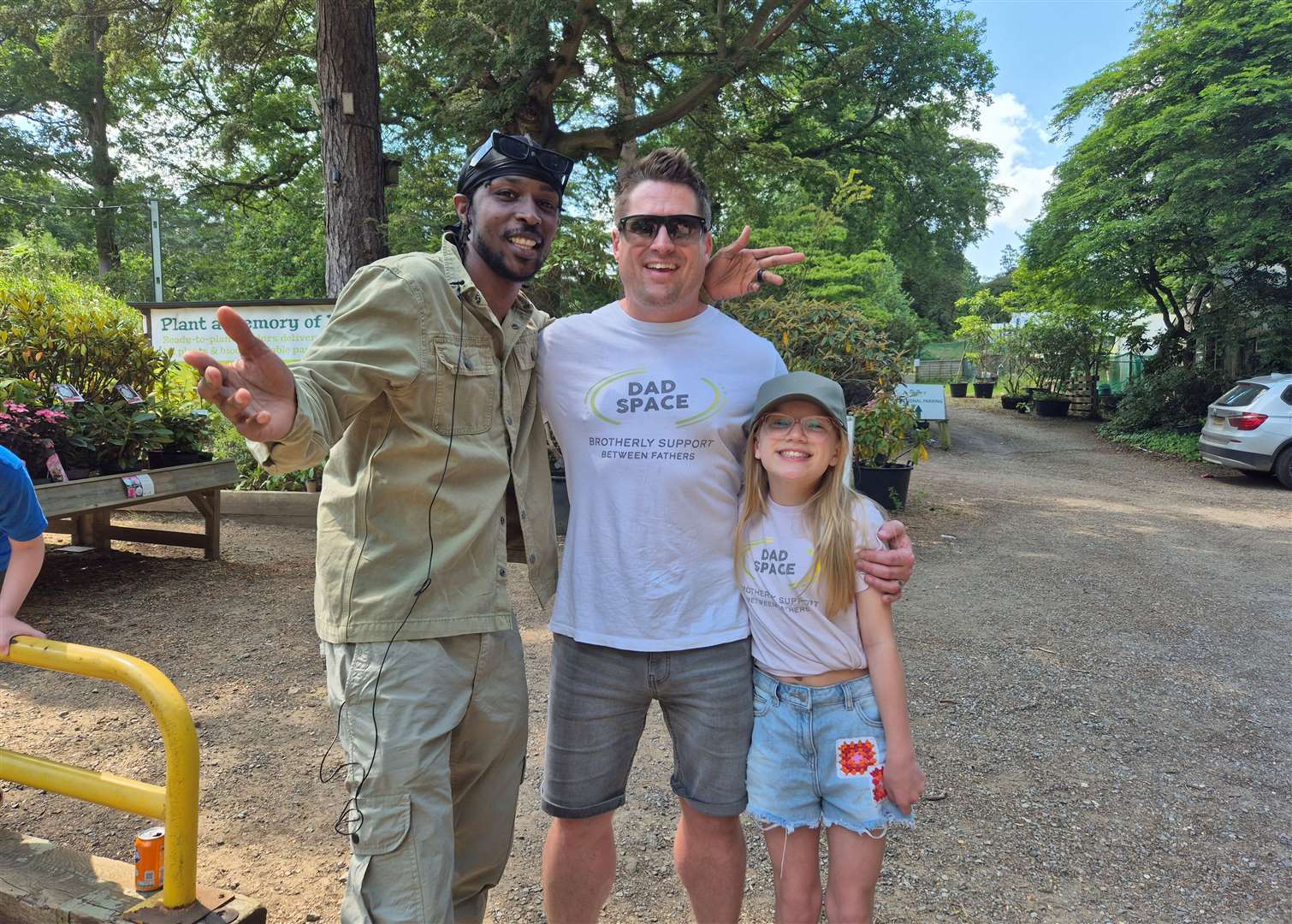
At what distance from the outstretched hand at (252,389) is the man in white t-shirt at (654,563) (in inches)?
34.1

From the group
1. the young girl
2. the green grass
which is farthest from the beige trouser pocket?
the green grass

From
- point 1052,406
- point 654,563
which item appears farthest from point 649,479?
point 1052,406

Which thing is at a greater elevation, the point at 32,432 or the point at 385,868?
the point at 32,432

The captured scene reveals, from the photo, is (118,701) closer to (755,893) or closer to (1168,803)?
(755,893)

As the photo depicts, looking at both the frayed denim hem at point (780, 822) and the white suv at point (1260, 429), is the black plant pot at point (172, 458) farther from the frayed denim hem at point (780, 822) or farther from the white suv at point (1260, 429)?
the white suv at point (1260, 429)

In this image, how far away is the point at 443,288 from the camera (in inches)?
79.4

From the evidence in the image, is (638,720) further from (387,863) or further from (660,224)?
(660,224)

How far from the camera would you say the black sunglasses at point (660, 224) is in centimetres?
226

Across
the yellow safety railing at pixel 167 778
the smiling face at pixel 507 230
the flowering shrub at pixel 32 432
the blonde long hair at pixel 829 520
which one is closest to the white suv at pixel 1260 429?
the blonde long hair at pixel 829 520

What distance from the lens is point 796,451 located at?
2.21 metres

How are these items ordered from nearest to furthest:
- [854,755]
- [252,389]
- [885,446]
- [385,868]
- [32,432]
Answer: [252,389] < [385,868] < [854,755] < [32,432] < [885,446]

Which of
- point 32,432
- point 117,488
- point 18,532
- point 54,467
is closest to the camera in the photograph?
point 18,532

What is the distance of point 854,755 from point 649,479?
881 millimetres

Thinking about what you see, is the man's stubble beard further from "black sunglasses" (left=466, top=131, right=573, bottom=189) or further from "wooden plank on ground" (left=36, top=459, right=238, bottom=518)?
"wooden plank on ground" (left=36, top=459, right=238, bottom=518)
